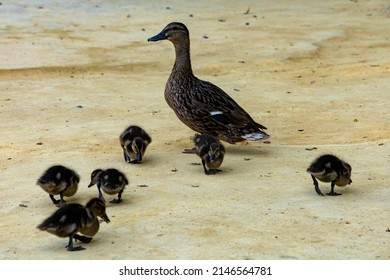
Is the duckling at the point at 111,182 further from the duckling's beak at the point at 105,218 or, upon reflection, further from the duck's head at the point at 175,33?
the duck's head at the point at 175,33

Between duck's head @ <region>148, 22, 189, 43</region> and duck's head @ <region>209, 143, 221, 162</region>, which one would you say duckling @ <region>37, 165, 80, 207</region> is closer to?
duck's head @ <region>209, 143, 221, 162</region>

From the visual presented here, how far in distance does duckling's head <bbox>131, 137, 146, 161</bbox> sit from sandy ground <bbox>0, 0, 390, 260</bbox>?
101 mm

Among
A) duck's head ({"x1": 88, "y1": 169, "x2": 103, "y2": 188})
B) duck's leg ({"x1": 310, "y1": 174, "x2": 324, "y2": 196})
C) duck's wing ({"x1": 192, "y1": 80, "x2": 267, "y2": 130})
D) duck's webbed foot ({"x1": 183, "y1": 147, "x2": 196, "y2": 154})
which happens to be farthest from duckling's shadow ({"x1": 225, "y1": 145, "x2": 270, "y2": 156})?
duck's head ({"x1": 88, "y1": 169, "x2": 103, "y2": 188})

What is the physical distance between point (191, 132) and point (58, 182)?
3.17m

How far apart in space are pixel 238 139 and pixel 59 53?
5.96 m

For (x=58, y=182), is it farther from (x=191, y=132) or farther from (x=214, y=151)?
(x=191, y=132)

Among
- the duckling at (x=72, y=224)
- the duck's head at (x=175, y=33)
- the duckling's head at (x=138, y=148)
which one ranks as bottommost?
the duckling at (x=72, y=224)

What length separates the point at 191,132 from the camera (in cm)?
1082

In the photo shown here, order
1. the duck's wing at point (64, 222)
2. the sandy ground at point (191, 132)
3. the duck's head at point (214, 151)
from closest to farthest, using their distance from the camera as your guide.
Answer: the duck's wing at point (64, 222), the sandy ground at point (191, 132), the duck's head at point (214, 151)

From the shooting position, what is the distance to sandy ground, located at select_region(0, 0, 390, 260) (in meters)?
6.93

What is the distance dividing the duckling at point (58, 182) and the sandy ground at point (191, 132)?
0.42 ft

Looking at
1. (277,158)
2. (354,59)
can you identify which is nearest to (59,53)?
(354,59)

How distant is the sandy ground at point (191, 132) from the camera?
6934 millimetres

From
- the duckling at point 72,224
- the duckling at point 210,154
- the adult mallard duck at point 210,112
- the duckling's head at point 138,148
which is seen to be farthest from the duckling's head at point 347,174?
the duckling at point 72,224
